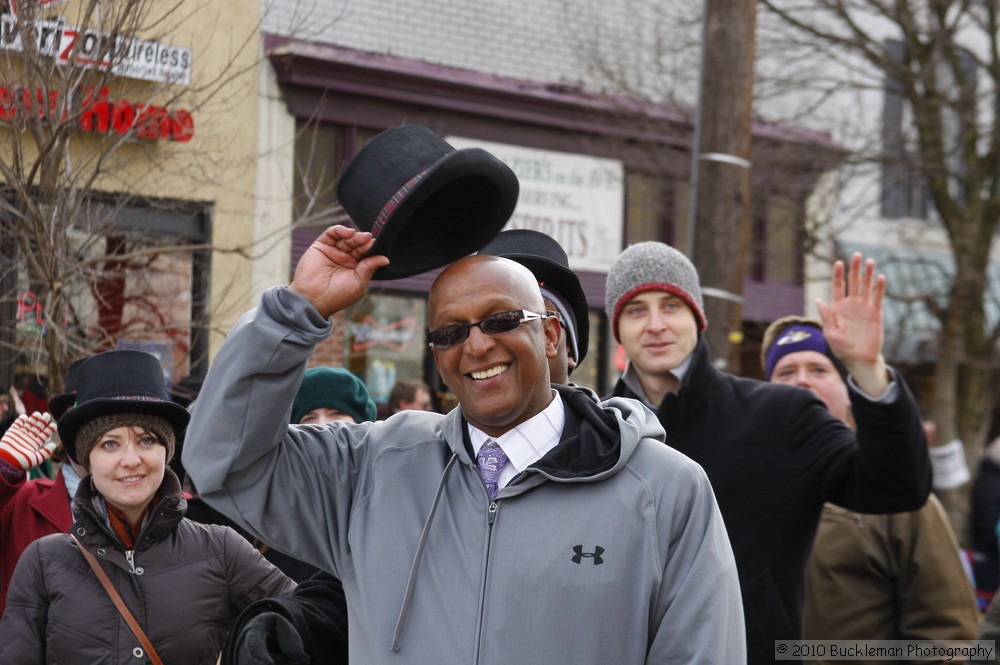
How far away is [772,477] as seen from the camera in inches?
170

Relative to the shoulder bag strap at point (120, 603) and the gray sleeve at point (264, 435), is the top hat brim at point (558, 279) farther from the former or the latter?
the shoulder bag strap at point (120, 603)

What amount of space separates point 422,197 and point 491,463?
2.05 feet

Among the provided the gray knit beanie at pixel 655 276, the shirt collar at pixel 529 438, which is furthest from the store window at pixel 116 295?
the shirt collar at pixel 529 438

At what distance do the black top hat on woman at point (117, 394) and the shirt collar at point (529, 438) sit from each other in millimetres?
1806

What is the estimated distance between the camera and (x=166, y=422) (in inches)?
180

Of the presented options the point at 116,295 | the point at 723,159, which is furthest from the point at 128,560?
the point at 116,295

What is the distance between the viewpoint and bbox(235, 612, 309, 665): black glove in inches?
111

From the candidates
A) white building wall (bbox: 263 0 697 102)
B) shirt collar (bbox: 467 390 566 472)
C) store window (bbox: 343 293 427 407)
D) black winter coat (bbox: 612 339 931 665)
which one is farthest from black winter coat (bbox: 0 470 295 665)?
white building wall (bbox: 263 0 697 102)

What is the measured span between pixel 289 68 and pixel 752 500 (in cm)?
888

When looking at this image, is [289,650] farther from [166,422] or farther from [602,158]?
[602,158]

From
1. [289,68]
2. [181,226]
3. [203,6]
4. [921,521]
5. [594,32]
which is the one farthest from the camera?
[594,32]

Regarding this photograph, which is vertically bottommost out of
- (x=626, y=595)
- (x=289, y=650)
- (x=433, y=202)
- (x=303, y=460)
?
(x=289, y=650)

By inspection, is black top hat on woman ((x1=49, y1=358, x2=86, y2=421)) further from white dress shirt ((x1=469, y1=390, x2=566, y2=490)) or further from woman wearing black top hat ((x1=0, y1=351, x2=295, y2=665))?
white dress shirt ((x1=469, y1=390, x2=566, y2=490))

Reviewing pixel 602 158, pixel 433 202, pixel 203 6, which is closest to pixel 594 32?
pixel 602 158
